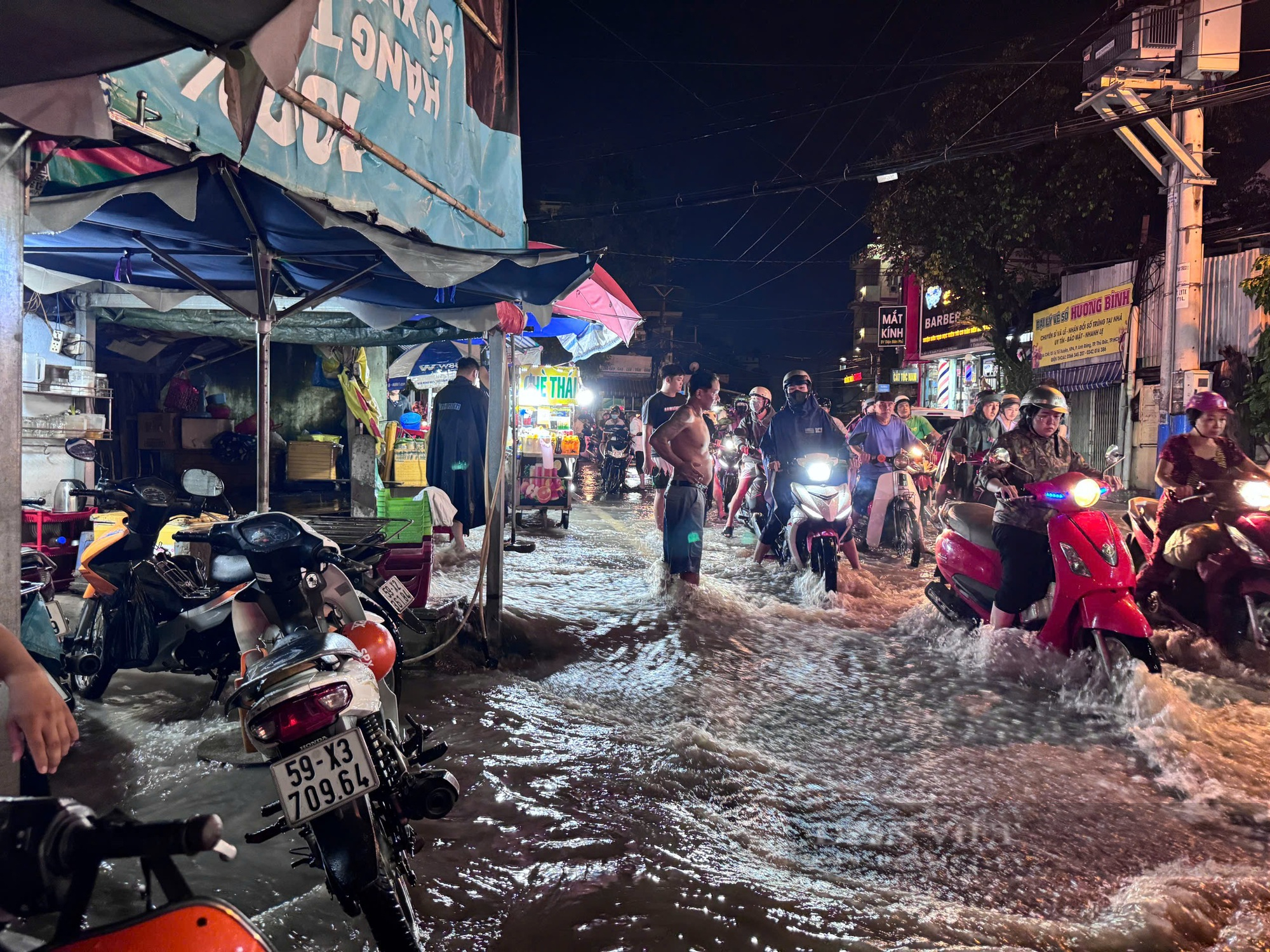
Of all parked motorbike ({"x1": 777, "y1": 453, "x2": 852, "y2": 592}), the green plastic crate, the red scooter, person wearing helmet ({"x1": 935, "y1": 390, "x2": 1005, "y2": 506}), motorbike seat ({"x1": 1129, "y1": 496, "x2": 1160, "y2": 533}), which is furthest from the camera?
person wearing helmet ({"x1": 935, "y1": 390, "x2": 1005, "y2": 506})

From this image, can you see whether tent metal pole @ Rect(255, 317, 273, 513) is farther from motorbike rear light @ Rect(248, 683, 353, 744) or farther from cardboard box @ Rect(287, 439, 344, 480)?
cardboard box @ Rect(287, 439, 344, 480)

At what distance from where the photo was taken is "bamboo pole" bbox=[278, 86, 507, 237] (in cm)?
462

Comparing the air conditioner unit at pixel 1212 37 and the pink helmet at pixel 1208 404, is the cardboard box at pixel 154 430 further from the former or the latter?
the air conditioner unit at pixel 1212 37

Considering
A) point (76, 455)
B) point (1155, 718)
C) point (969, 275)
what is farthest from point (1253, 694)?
point (969, 275)

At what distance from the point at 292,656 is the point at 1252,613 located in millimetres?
5826

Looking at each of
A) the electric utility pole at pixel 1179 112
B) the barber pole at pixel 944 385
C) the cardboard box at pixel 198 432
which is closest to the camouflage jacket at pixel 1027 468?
the electric utility pole at pixel 1179 112

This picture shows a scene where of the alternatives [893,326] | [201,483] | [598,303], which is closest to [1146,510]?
[598,303]

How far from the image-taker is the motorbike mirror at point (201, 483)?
13.9ft

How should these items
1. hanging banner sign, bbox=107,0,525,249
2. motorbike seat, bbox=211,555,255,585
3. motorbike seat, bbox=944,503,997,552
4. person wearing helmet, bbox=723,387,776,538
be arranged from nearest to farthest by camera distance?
motorbike seat, bbox=211,555,255,585, hanging banner sign, bbox=107,0,525,249, motorbike seat, bbox=944,503,997,552, person wearing helmet, bbox=723,387,776,538

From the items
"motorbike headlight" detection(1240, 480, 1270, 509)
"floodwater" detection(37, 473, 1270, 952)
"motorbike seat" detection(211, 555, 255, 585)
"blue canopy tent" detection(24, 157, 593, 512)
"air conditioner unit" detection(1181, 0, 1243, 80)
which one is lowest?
"floodwater" detection(37, 473, 1270, 952)

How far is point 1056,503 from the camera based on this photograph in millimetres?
4953

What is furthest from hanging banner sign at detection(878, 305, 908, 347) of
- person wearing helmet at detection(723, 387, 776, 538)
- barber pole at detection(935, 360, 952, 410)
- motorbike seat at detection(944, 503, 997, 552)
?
motorbike seat at detection(944, 503, 997, 552)

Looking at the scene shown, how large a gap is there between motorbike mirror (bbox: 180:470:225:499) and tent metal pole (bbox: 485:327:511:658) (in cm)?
172

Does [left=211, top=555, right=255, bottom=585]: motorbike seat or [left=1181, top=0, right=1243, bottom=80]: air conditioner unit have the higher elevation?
[left=1181, top=0, right=1243, bottom=80]: air conditioner unit
